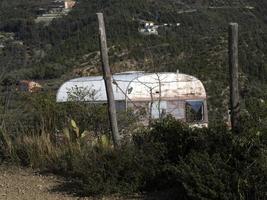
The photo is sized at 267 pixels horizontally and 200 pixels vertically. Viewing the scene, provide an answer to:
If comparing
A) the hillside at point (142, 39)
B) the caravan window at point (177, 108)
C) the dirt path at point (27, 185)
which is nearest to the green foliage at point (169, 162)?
the dirt path at point (27, 185)

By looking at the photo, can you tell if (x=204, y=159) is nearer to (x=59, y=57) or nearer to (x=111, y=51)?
(x=111, y=51)

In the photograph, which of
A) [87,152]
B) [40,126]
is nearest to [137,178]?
[87,152]

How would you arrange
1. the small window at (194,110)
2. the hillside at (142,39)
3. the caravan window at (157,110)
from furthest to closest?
the hillside at (142,39)
the small window at (194,110)
the caravan window at (157,110)

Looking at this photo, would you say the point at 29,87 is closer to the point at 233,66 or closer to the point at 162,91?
the point at 162,91

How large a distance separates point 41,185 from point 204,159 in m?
2.48

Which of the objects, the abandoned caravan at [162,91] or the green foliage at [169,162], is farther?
the abandoned caravan at [162,91]

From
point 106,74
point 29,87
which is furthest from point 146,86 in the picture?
point 106,74

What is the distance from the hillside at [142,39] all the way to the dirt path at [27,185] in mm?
13166

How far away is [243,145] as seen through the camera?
18.9ft

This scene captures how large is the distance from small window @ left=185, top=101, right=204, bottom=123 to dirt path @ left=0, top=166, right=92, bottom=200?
5944mm

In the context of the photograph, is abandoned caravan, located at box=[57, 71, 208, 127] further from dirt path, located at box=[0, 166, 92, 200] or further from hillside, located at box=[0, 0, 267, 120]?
hillside, located at box=[0, 0, 267, 120]

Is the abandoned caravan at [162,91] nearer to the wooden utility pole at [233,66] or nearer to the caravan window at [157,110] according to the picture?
the caravan window at [157,110]

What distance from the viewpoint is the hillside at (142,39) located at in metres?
27.6

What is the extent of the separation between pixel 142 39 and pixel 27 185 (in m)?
30.7
